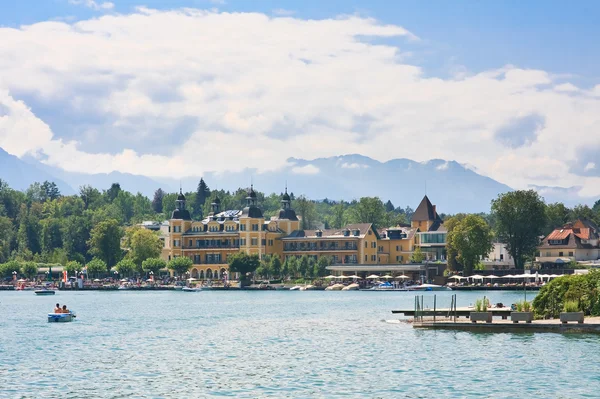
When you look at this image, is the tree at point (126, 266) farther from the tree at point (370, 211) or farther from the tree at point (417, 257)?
the tree at point (370, 211)

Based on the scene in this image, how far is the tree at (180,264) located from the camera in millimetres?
167238

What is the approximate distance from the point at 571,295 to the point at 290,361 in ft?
66.3

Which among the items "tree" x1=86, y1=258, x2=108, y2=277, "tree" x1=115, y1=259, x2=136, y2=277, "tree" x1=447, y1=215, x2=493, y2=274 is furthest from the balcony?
"tree" x1=86, y1=258, x2=108, y2=277

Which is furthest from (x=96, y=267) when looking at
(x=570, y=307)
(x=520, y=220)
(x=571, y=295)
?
(x=570, y=307)

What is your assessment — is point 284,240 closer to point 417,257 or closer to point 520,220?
point 417,257

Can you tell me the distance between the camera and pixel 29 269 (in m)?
179

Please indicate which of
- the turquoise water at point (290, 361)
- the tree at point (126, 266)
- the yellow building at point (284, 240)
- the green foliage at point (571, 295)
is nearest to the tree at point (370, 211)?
the yellow building at point (284, 240)

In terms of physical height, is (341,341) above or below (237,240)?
below

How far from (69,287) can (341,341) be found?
118433mm

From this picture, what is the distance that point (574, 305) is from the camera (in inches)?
2240

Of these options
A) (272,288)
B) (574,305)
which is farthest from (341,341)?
(272,288)

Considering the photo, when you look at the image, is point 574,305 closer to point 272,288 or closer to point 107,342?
point 107,342

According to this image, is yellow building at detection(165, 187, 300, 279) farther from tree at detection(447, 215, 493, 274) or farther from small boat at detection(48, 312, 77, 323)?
small boat at detection(48, 312, 77, 323)

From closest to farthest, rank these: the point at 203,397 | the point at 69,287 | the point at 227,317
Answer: the point at 203,397 → the point at 227,317 → the point at 69,287
